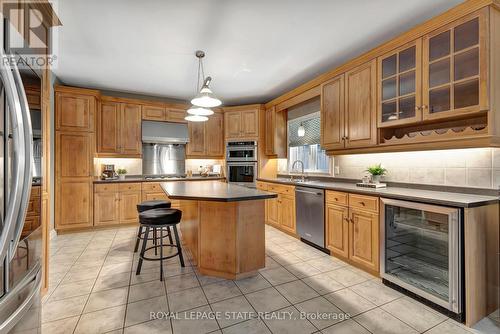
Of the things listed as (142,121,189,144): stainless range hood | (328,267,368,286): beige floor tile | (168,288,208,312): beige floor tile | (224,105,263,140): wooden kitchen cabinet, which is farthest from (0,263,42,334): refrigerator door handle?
(224,105,263,140): wooden kitchen cabinet

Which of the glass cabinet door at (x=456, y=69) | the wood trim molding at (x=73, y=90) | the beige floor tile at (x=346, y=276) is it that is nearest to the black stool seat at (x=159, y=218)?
the beige floor tile at (x=346, y=276)

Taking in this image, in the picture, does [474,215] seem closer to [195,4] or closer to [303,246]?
[303,246]

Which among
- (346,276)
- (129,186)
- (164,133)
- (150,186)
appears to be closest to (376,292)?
(346,276)

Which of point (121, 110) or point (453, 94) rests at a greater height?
point (121, 110)

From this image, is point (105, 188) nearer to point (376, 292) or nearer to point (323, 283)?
point (323, 283)

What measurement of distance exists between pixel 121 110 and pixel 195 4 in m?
3.26

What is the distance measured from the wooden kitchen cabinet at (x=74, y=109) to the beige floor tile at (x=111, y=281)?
2.85m

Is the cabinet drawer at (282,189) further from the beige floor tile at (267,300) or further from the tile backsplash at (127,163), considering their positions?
the tile backsplash at (127,163)

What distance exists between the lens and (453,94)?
2117 millimetres

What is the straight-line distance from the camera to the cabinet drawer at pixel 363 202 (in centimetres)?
246

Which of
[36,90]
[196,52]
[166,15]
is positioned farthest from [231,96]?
[36,90]

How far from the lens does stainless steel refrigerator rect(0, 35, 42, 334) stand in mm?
842

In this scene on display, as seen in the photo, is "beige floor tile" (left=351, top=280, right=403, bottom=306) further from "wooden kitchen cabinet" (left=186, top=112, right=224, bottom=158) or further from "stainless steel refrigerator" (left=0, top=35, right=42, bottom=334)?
"wooden kitchen cabinet" (left=186, top=112, right=224, bottom=158)

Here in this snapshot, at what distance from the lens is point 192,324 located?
70.6 inches
